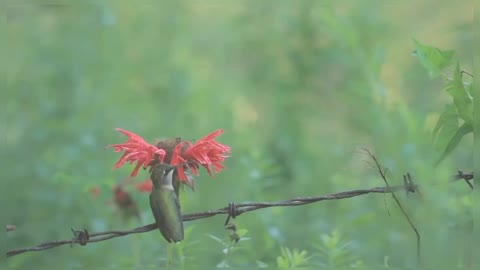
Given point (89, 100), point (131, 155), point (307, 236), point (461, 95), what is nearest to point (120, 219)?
point (307, 236)

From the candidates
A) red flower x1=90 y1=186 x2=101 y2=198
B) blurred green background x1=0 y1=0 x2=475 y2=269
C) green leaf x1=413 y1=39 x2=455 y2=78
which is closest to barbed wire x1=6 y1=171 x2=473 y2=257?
green leaf x1=413 y1=39 x2=455 y2=78

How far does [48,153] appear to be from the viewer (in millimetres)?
1805

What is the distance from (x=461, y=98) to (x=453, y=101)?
1 cm

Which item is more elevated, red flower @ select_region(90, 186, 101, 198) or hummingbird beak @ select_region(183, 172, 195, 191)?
red flower @ select_region(90, 186, 101, 198)

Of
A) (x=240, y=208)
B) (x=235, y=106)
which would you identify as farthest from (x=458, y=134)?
(x=235, y=106)

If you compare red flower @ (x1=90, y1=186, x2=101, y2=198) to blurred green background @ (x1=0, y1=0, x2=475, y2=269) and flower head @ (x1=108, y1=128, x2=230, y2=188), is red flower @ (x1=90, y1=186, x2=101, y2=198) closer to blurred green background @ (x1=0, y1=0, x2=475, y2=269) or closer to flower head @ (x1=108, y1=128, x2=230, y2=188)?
blurred green background @ (x1=0, y1=0, x2=475, y2=269)

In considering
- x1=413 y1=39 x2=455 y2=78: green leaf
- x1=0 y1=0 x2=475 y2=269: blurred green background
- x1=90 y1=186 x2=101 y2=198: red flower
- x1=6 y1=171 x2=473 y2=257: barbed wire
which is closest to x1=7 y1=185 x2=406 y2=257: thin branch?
x1=6 y1=171 x2=473 y2=257: barbed wire

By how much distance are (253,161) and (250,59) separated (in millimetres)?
874

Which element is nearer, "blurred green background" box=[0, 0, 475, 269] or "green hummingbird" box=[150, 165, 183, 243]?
"green hummingbird" box=[150, 165, 183, 243]

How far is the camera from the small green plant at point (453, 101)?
77 centimetres

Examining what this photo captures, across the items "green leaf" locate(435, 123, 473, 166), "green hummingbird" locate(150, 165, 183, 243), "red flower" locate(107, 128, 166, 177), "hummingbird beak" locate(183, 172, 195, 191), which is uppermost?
"green leaf" locate(435, 123, 473, 166)

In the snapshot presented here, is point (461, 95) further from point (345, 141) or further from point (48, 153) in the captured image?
point (345, 141)

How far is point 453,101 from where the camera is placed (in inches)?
30.9

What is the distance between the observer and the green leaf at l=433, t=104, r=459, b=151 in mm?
786
